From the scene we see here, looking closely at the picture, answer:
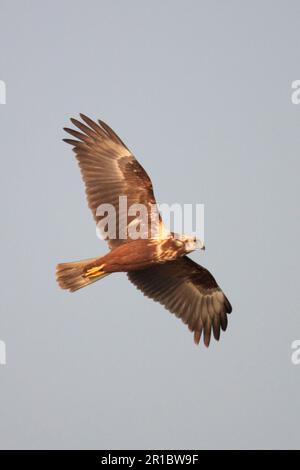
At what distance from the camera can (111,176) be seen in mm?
15305

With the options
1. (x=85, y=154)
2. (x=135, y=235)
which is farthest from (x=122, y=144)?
(x=135, y=235)

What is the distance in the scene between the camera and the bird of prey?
1482cm

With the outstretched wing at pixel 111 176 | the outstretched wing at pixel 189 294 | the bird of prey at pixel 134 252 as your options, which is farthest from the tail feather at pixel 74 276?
the outstretched wing at pixel 189 294

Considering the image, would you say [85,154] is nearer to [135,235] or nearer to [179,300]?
[135,235]

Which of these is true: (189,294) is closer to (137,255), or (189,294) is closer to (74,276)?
(137,255)

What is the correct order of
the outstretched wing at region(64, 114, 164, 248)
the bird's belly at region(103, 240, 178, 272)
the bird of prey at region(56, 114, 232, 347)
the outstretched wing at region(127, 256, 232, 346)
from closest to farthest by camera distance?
1. the bird's belly at region(103, 240, 178, 272)
2. the bird of prey at region(56, 114, 232, 347)
3. the outstretched wing at region(64, 114, 164, 248)
4. the outstretched wing at region(127, 256, 232, 346)

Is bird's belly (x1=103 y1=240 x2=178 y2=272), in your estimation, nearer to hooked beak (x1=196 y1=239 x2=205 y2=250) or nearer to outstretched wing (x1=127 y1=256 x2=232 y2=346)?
hooked beak (x1=196 y1=239 x2=205 y2=250)

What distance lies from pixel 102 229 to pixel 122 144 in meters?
1.51

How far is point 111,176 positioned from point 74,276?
1.79 meters

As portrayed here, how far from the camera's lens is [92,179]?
1526cm

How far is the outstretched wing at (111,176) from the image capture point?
15086mm

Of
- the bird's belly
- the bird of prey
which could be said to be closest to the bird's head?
the bird of prey
